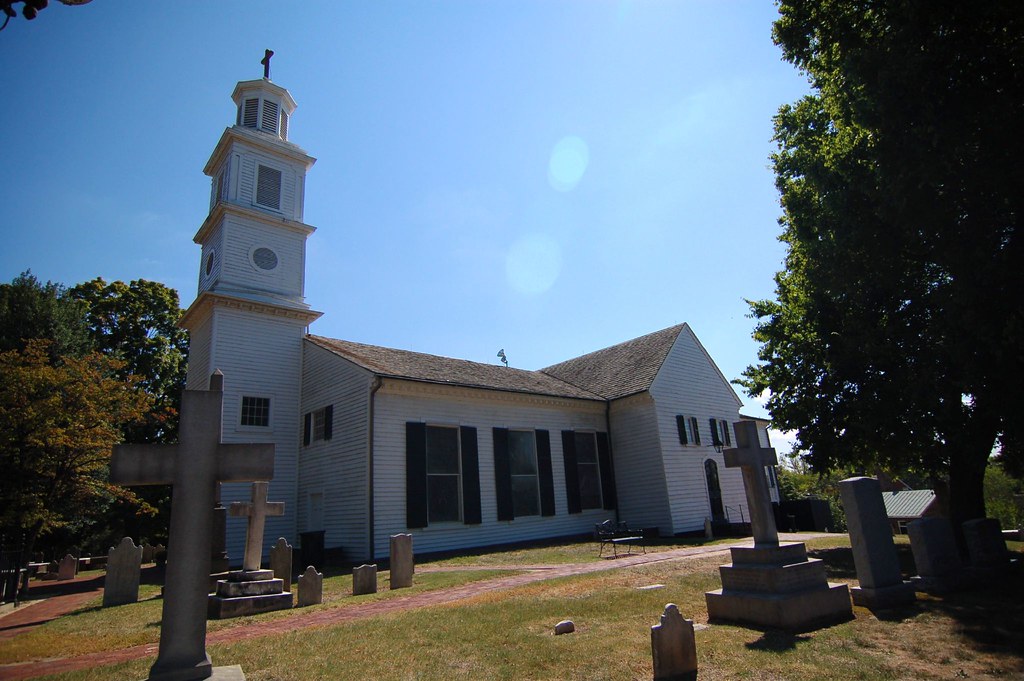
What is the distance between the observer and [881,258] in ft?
34.1

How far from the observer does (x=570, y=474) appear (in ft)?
71.5

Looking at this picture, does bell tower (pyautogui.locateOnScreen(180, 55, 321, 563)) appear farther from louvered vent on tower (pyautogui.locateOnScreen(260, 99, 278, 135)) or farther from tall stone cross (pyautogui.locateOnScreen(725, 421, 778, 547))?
tall stone cross (pyautogui.locateOnScreen(725, 421, 778, 547))

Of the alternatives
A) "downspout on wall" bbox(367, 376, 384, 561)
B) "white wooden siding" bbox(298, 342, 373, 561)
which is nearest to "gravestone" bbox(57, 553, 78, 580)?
"white wooden siding" bbox(298, 342, 373, 561)

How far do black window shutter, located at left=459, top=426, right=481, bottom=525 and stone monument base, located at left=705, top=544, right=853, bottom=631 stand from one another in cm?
1239

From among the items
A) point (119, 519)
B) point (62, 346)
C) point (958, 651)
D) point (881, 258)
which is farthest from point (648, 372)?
point (119, 519)

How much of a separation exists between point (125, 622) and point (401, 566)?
483 cm

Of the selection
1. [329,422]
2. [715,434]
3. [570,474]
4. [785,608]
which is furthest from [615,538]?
[785,608]

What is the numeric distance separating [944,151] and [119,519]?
116 feet

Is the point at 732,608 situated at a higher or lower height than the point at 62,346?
lower

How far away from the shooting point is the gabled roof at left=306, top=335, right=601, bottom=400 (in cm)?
1919

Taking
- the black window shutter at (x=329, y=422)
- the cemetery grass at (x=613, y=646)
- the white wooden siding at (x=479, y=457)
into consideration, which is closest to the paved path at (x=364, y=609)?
the cemetery grass at (x=613, y=646)

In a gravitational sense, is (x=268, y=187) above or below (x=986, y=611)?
→ above

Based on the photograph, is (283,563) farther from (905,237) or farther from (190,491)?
(905,237)

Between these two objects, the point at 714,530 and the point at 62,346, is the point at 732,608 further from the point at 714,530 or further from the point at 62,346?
the point at 62,346
